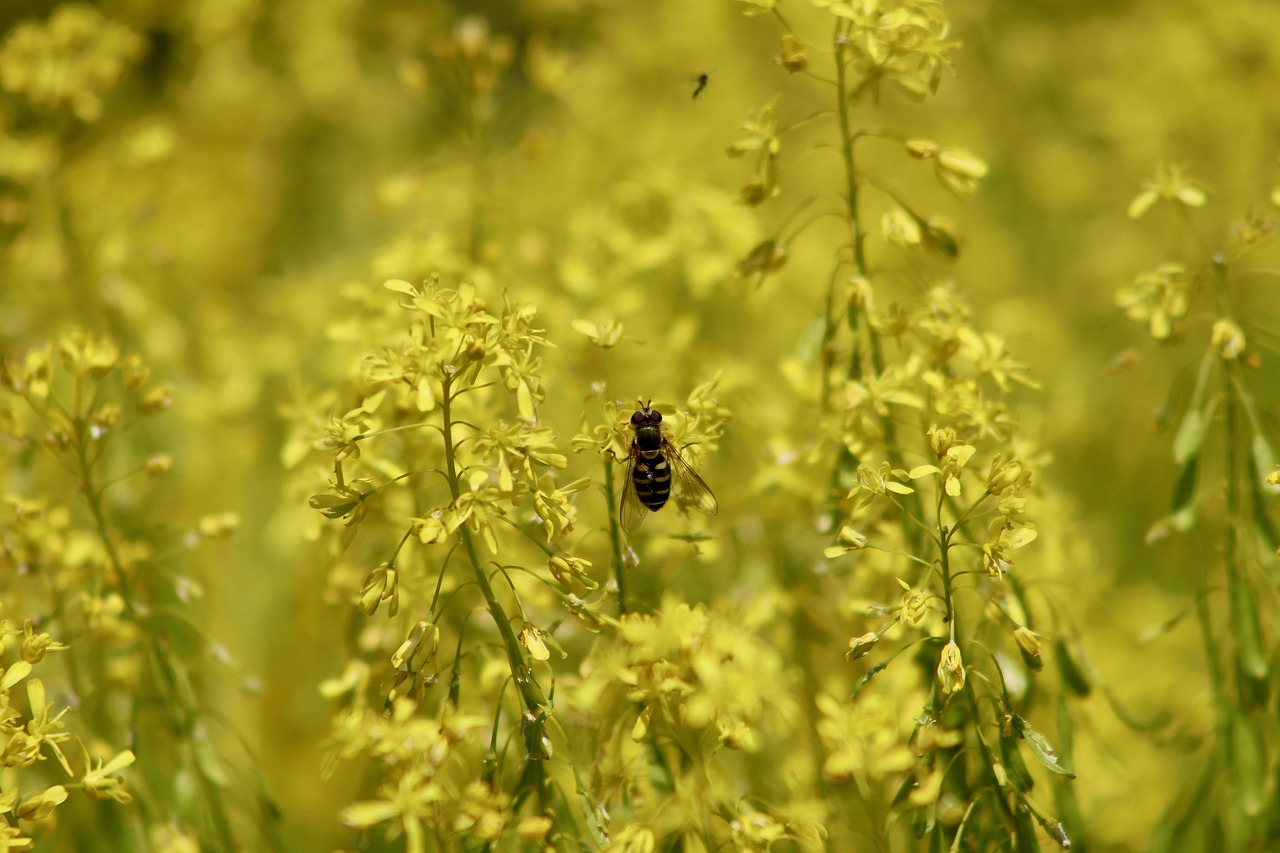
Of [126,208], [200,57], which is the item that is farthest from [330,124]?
[126,208]

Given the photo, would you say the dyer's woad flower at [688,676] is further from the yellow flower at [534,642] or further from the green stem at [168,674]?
the green stem at [168,674]

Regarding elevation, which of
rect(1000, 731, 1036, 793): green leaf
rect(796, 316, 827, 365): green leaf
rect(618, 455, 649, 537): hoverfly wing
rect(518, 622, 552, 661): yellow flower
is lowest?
rect(1000, 731, 1036, 793): green leaf

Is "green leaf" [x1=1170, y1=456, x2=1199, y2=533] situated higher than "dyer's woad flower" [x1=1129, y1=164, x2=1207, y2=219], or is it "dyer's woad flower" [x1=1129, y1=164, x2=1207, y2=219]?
"dyer's woad flower" [x1=1129, y1=164, x2=1207, y2=219]

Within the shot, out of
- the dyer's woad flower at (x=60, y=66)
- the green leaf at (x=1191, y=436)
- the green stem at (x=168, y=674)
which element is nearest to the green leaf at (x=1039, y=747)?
the green leaf at (x=1191, y=436)

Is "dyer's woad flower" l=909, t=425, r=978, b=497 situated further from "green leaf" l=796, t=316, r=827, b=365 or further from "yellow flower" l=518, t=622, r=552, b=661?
"yellow flower" l=518, t=622, r=552, b=661

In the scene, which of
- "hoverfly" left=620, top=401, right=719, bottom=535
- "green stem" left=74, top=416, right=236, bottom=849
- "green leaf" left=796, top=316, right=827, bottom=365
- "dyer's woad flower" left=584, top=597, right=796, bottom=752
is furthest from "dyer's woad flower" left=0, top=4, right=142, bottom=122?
"dyer's woad flower" left=584, top=597, right=796, bottom=752

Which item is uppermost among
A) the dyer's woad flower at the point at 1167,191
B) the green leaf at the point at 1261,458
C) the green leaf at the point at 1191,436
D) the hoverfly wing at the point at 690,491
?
the dyer's woad flower at the point at 1167,191

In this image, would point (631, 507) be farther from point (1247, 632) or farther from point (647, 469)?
point (1247, 632)
